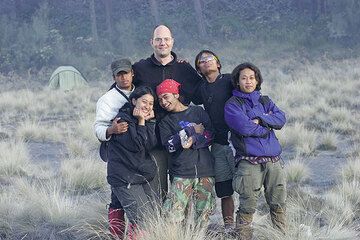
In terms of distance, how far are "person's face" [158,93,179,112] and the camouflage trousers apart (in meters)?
0.60

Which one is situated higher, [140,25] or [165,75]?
[140,25]

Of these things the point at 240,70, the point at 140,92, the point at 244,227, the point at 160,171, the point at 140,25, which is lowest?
the point at 244,227

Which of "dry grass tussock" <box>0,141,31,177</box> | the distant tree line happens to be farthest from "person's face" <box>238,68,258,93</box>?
the distant tree line

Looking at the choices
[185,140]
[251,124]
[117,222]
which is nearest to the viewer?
[251,124]

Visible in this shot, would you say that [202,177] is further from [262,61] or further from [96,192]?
[262,61]

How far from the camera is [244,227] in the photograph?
4.49 meters

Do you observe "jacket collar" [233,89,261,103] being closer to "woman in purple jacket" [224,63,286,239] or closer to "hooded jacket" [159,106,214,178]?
"woman in purple jacket" [224,63,286,239]

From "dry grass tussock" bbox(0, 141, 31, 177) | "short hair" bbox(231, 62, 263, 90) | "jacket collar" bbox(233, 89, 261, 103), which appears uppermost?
"short hair" bbox(231, 62, 263, 90)

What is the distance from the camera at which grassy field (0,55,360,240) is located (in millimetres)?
5074

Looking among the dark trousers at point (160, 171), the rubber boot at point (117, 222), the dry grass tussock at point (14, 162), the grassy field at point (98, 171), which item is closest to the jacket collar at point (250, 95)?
the dark trousers at point (160, 171)

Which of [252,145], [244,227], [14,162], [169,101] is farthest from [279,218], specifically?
[14,162]

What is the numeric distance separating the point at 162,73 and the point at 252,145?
1006 millimetres

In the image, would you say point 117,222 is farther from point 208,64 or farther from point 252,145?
point 208,64

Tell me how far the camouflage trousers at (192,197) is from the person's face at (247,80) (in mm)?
828
